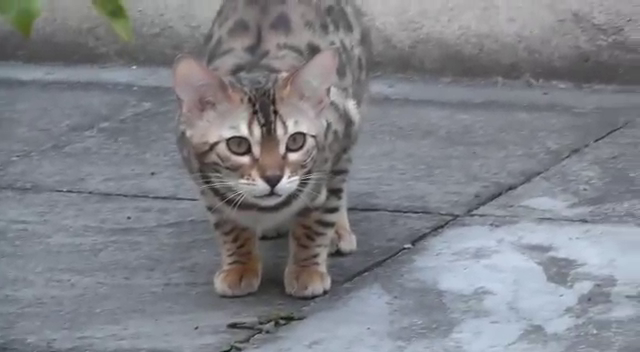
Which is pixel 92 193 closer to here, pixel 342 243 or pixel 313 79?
pixel 342 243

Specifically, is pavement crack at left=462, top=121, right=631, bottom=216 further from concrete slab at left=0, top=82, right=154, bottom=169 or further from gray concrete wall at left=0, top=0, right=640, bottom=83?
concrete slab at left=0, top=82, right=154, bottom=169

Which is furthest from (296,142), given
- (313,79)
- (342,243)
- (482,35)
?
(482,35)

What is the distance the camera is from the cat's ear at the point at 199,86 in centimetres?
290

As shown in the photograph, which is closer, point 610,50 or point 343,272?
point 343,272

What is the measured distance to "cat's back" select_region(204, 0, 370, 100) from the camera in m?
3.25

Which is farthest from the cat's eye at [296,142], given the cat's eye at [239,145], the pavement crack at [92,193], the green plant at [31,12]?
the green plant at [31,12]

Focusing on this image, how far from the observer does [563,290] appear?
3.19 metres

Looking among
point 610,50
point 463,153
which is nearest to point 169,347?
point 463,153

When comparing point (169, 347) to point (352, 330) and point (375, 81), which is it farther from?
point (375, 81)

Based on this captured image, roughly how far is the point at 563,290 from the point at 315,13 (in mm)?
1141

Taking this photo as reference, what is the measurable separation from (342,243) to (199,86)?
0.83 meters

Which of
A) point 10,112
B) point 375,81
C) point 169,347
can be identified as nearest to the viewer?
point 169,347

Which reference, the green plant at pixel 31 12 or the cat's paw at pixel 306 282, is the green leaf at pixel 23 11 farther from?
the cat's paw at pixel 306 282

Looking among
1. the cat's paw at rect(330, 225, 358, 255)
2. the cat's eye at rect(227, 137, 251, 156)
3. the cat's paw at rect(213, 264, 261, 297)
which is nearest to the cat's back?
the cat's eye at rect(227, 137, 251, 156)
